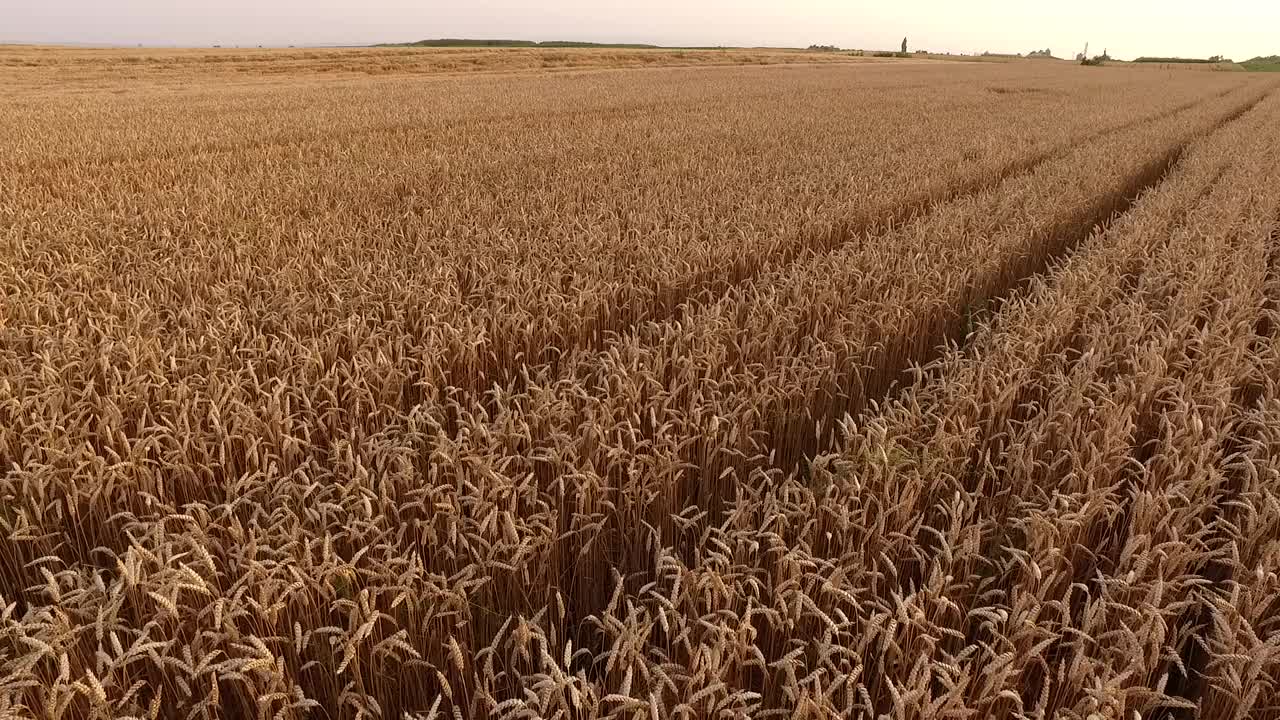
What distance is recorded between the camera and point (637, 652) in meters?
1.47

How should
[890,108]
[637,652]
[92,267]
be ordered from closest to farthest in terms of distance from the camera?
[637,652]
[92,267]
[890,108]

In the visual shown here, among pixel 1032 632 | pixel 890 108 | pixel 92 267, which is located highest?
pixel 890 108

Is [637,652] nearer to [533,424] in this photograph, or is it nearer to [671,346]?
[533,424]

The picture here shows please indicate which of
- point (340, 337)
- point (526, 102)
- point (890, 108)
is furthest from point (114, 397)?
point (890, 108)

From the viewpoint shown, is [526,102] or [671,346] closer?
[671,346]

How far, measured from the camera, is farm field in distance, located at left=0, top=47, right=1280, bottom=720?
161 cm

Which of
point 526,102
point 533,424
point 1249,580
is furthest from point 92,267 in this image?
point 526,102

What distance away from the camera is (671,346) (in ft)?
11.6

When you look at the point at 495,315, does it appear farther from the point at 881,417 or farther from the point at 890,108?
the point at 890,108

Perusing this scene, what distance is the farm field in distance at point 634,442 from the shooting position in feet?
5.29

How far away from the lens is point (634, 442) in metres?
2.40

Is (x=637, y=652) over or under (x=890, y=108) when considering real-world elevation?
under

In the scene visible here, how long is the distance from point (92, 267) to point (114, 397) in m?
2.35

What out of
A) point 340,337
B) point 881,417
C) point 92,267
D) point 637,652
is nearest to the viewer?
point 637,652
